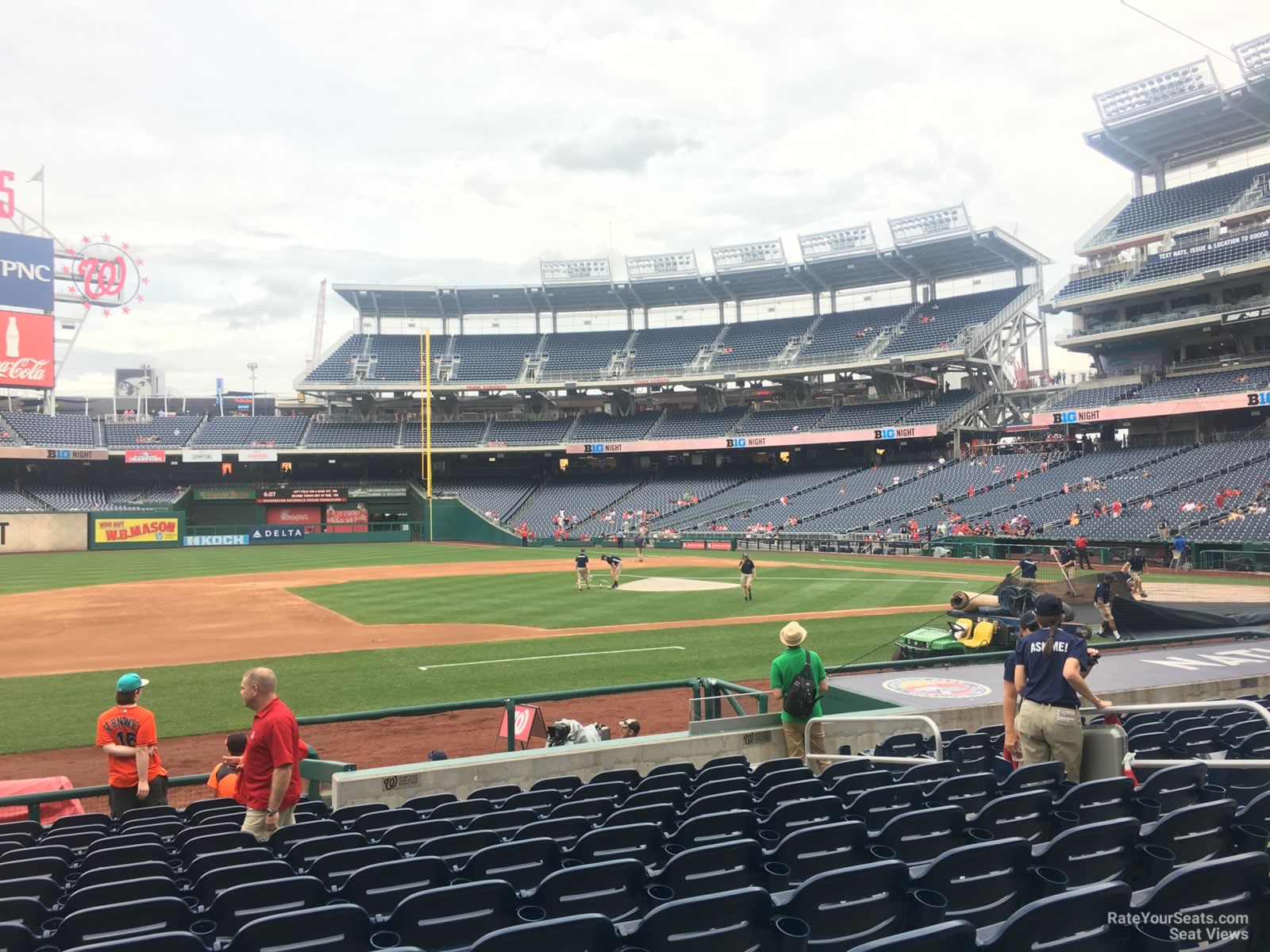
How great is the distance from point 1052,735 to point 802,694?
2.64m

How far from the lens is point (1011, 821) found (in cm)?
464

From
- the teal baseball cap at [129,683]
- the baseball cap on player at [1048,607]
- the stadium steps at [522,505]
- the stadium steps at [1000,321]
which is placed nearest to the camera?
the baseball cap on player at [1048,607]

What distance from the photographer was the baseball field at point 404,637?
13.3 metres

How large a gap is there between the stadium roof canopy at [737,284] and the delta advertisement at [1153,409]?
13813 mm

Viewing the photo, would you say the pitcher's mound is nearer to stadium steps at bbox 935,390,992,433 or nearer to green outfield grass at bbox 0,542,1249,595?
green outfield grass at bbox 0,542,1249,595

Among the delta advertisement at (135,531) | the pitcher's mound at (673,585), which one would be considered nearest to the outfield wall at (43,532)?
the delta advertisement at (135,531)

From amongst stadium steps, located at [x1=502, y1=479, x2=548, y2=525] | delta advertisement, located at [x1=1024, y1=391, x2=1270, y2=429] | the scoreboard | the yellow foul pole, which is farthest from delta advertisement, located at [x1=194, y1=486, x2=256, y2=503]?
delta advertisement, located at [x1=1024, y1=391, x2=1270, y2=429]

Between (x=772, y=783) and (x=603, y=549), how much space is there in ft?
144

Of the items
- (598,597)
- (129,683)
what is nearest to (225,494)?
(598,597)

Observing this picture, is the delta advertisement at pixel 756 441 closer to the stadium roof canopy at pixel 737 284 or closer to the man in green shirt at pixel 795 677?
the stadium roof canopy at pixel 737 284

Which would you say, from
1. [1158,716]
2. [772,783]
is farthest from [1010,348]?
[772,783]

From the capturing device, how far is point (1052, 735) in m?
5.99

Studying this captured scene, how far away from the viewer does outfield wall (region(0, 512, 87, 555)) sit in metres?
56.2

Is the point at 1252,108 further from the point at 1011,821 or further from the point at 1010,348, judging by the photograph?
the point at 1011,821
